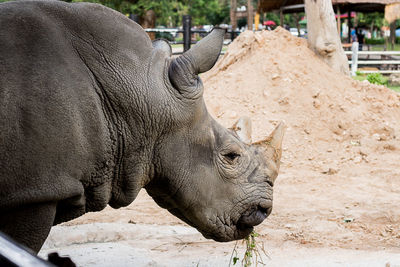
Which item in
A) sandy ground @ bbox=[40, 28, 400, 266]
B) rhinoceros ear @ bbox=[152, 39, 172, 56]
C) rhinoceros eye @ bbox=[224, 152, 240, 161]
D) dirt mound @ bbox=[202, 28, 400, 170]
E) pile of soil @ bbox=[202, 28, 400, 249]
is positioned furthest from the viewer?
dirt mound @ bbox=[202, 28, 400, 170]

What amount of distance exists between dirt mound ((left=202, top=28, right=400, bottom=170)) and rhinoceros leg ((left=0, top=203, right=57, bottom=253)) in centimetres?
634

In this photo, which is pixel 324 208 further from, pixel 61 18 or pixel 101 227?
pixel 61 18

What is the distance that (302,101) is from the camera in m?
10.0

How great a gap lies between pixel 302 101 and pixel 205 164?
642cm

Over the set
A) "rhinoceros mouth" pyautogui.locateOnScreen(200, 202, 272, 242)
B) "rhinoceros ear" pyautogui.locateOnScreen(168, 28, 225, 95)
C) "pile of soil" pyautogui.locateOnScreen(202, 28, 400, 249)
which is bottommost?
"pile of soil" pyautogui.locateOnScreen(202, 28, 400, 249)

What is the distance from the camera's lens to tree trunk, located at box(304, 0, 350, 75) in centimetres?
1120

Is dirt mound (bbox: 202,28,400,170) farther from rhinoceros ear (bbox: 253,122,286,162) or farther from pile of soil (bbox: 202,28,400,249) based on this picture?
rhinoceros ear (bbox: 253,122,286,162)

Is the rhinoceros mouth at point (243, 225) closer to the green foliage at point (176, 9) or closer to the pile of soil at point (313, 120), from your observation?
the pile of soil at point (313, 120)

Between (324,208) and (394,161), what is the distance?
95.0 inches

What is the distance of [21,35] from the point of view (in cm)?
309

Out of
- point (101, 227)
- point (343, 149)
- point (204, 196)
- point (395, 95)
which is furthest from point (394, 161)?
point (204, 196)

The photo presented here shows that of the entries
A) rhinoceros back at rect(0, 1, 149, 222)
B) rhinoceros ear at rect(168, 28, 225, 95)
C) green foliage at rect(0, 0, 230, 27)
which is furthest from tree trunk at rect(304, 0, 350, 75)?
green foliage at rect(0, 0, 230, 27)

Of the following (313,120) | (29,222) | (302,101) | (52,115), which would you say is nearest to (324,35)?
(302,101)

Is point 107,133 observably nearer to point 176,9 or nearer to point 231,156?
point 231,156
